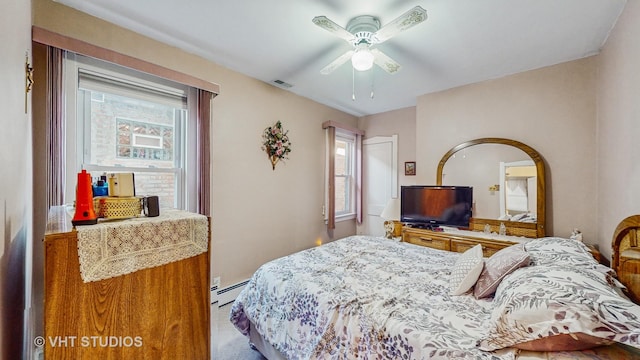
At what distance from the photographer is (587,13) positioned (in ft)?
6.09

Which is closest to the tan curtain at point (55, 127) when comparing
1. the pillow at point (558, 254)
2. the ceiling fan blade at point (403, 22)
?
the ceiling fan blade at point (403, 22)

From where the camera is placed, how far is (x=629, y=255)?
4.34 ft

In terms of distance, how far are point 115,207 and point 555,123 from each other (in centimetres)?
372

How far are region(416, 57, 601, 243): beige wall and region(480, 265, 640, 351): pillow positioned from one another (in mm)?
1840

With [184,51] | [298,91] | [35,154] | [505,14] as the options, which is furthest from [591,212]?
[35,154]

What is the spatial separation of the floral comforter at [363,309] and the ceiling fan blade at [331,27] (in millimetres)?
1688

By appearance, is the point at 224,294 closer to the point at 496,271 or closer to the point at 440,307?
the point at 440,307

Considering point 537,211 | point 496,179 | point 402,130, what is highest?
point 402,130

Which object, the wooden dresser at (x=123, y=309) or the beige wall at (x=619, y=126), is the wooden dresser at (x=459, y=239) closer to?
the beige wall at (x=619, y=126)

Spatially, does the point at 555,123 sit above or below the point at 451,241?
above

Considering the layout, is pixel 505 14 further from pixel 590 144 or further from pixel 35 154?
pixel 35 154

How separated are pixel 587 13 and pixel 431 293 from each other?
7.57ft

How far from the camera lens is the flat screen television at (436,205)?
3092 mm

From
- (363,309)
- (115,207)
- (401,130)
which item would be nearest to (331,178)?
(401,130)
